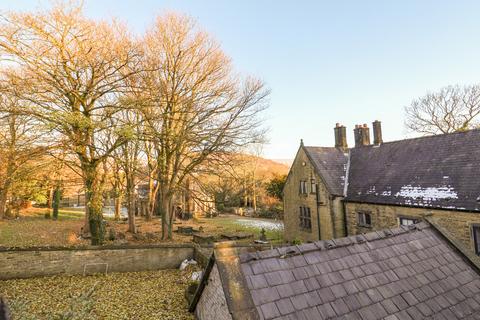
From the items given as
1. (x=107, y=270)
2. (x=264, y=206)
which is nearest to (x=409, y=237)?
(x=107, y=270)

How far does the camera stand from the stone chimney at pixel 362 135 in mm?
22797

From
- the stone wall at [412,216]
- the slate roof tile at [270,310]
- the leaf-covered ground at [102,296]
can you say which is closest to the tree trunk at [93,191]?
the leaf-covered ground at [102,296]

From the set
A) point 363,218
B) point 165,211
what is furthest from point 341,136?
point 165,211

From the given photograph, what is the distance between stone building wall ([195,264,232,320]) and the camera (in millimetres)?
5145

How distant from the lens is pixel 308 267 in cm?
454

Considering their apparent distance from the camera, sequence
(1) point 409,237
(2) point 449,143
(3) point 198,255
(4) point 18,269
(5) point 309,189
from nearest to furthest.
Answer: (1) point 409,237 < (4) point 18,269 < (3) point 198,255 < (2) point 449,143 < (5) point 309,189

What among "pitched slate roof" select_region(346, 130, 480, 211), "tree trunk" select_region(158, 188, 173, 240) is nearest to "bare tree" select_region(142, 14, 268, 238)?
"tree trunk" select_region(158, 188, 173, 240)

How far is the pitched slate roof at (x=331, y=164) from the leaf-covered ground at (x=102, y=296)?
12541 millimetres

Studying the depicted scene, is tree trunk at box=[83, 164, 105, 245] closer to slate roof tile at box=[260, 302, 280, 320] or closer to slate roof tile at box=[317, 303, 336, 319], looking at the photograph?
slate roof tile at box=[260, 302, 280, 320]

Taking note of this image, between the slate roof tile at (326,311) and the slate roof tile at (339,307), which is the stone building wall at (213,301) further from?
the slate roof tile at (339,307)

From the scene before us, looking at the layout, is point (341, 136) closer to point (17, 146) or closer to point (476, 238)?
point (476, 238)

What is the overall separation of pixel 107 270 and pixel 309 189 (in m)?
15.4

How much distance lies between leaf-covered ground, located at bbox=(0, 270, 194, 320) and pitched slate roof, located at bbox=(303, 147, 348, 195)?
12.5 m

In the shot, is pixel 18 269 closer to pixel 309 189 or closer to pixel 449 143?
pixel 309 189
